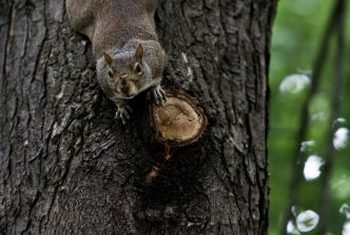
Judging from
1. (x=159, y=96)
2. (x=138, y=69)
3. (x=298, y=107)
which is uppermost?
(x=159, y=96)

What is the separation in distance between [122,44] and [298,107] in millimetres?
1612

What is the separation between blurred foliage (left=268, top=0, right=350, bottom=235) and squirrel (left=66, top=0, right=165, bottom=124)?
124 cm

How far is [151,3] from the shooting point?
3.14 m

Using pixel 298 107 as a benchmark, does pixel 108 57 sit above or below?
above

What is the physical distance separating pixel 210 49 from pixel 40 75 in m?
0.64

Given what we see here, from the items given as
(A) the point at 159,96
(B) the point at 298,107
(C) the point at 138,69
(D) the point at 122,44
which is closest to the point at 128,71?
(C) the point at 138,69

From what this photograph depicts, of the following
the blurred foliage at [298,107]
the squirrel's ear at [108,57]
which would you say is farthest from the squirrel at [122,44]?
the blurred foliage at [298,107]

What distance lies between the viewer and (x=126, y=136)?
8.58ft

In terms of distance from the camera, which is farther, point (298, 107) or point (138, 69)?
point (298, 107)

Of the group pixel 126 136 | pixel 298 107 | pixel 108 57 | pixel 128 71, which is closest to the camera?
pixel 126 136

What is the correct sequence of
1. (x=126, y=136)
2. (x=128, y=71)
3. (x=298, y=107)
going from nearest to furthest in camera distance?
(x=126, y=136) < (x=128, y=71) < (x=298, y=107)

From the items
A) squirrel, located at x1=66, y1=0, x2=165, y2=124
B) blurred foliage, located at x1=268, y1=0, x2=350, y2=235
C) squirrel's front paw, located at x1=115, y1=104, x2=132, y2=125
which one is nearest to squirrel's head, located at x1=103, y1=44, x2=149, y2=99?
squirrel, located at x1=66, y1=0, x2=165, y2=124

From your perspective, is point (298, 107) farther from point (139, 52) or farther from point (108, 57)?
point (108, 57)

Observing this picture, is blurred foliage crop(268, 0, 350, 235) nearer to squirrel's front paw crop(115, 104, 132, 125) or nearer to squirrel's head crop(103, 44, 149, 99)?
squirrel's head crop(103, 44, 149, 99)
